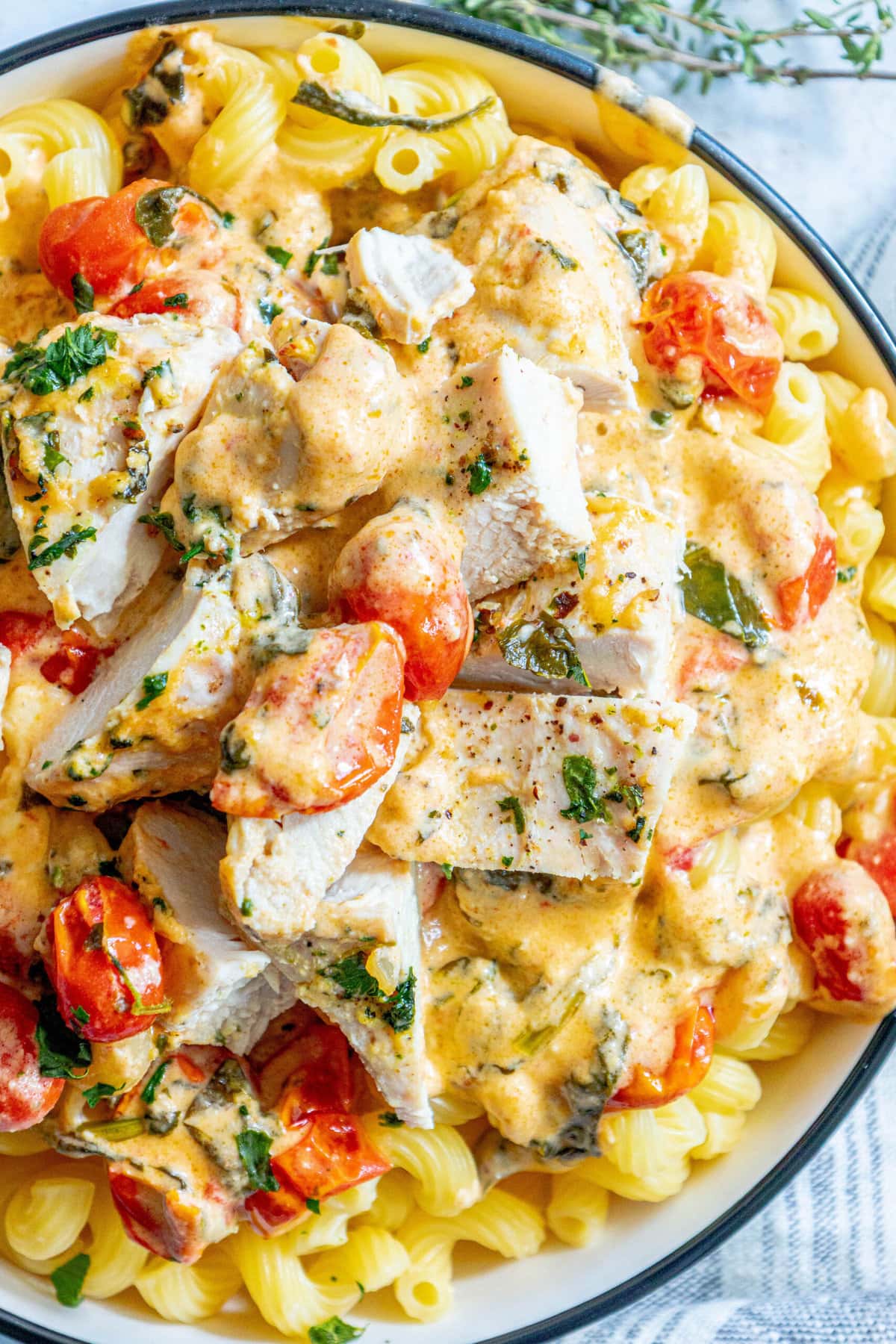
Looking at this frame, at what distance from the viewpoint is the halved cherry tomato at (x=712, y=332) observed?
137 inches

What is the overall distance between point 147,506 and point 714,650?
1.56 m

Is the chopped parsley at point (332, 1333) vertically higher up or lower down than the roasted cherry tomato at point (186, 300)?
lower down

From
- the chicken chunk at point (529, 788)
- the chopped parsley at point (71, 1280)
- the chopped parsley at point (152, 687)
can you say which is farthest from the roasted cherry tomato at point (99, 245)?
the chopped parsley at point (71, 1280)

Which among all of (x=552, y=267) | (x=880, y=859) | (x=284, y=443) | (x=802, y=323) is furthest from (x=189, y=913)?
(x=802, y=323)

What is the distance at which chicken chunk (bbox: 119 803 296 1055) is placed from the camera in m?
3.12

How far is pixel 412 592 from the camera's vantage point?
2.85 m

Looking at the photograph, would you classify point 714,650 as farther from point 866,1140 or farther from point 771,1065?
point 866,1140

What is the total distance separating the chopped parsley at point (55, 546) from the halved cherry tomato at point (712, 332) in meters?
1.63

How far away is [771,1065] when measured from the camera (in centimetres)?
399

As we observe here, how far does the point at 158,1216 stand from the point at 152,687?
1530 mm

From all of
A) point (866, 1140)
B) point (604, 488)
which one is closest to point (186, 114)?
point (604, 488)

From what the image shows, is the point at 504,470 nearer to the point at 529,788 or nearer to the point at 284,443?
the point at 284,443

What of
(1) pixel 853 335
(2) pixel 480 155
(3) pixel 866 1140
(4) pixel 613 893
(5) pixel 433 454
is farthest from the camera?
(3) pixel 866 1140

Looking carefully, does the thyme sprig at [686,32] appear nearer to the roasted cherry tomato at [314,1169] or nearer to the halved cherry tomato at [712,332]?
the halved cherry tomato at [712,332]
